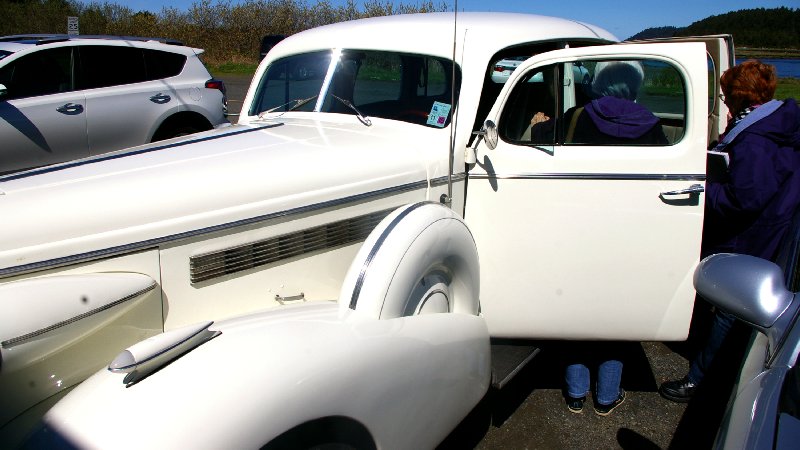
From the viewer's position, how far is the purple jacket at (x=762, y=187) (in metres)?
3.07

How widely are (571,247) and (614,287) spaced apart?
0.89 ft

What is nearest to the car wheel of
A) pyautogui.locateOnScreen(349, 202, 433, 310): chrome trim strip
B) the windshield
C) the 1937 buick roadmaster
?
the 1937 buick roadmaster

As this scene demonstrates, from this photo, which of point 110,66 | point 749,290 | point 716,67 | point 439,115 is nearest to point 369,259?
point 439,115

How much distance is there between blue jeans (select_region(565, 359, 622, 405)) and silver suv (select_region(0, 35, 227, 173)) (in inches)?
227

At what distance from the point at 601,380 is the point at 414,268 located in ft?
4.80

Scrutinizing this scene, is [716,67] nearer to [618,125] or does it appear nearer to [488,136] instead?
[618,125]

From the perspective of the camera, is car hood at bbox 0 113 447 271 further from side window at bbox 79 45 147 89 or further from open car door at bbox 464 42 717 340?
side window at bbox 79 45 147 89

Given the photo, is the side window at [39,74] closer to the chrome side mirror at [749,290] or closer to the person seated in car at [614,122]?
the person seated in car at [614,122]

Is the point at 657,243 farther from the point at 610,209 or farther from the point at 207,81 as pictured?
the point at 207,81

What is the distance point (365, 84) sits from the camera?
3.51 metres

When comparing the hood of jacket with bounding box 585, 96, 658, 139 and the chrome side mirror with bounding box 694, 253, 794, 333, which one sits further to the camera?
the hood of jacket with bounding box 585, 96, 658, 139

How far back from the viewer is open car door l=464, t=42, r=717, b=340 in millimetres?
2889

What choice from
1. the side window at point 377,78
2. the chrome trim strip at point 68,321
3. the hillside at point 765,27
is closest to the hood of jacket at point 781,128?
the side window at point 377,78

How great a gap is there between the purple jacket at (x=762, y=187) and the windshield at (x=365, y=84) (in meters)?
1.40
